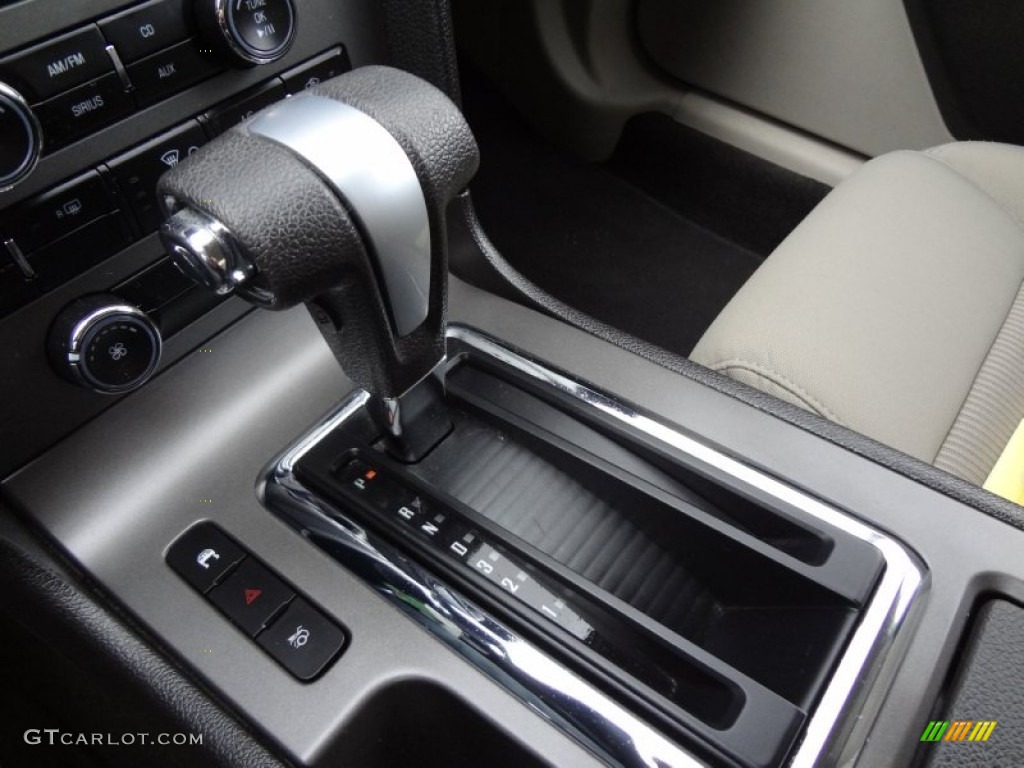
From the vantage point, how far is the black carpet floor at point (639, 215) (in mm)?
1354

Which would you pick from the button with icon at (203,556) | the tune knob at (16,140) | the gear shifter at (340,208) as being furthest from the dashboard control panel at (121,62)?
the button with icon at (203,556)

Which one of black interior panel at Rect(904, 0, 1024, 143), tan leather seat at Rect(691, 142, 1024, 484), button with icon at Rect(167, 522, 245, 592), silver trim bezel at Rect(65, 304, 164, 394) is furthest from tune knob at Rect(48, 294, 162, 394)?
black interior panel at Rect(904, 0, 1024, 143)

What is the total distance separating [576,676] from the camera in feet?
1.50

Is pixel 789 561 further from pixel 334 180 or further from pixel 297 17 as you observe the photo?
pixel 297 17

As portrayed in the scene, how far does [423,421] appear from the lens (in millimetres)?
562

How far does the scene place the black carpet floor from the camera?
135 centimetres

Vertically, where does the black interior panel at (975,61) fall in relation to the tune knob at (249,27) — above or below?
above

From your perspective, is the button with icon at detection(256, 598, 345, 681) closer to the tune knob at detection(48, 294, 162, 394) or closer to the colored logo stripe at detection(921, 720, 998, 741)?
the tune knob at detection(48, 294, 162, 394)

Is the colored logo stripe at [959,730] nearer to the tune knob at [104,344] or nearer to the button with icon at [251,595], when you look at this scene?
the button with icon at [251,595]

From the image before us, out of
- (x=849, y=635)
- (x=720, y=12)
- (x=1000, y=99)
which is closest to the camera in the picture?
(x=849, y=635)

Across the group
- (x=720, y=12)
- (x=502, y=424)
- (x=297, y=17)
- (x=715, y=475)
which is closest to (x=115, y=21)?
(x=297, y=17)

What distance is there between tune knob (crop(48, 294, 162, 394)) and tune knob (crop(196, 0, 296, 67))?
0.17 metres

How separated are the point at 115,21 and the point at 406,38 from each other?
0.21m

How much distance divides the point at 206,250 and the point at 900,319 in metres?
0.65
